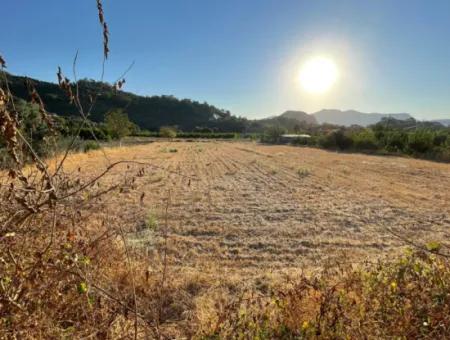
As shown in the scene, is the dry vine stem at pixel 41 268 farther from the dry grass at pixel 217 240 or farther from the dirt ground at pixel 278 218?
the dirt ground at pixel 278 218

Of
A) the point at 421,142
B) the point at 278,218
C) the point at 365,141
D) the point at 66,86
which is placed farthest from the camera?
the point at 365,141

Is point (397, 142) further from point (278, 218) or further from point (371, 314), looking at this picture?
point (371, 314)

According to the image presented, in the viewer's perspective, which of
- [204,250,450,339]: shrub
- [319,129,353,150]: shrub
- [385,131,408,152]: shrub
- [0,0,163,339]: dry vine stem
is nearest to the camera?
[0,0,163,339]: dry vine stem

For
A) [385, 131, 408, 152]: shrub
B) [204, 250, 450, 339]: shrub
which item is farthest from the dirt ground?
[385, 131, 408, 152]: shrub

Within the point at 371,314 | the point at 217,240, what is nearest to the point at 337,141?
the point at 217,240

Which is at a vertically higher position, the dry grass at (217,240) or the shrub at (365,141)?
the shrub at (365,141)

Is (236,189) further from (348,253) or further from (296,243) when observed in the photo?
(348,253)

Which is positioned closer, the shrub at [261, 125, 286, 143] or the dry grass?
the dry grass

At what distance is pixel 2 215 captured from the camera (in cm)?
200

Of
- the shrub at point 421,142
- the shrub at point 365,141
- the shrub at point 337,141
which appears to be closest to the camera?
the shrub at point 421,142

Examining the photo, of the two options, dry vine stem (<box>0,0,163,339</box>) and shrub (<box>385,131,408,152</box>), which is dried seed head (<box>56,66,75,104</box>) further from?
shrub (<box>385,131,408,152</box>)

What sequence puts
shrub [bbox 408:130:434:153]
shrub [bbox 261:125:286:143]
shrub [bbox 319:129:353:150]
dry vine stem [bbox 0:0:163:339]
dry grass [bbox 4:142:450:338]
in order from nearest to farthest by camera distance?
dry vine stem [bbox 0:0:163:339], dry grass [bbox 4:142:450:338], shrub [bbox 408:130:434:153], shrub [bbox 319:129:353:150], shrub [bbox 261:125:286:143]

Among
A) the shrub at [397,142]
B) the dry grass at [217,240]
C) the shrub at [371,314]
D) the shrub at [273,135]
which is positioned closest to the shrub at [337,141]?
the shrub at [397,142]

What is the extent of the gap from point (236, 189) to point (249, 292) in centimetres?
781
